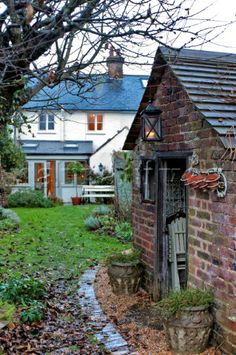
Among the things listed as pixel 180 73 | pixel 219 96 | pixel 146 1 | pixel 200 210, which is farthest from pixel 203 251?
pixel 146 1

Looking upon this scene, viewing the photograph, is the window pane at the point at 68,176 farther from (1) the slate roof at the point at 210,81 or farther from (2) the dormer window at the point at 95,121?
(1) the slate roof at the point at 210,81

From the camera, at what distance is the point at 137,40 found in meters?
5.17

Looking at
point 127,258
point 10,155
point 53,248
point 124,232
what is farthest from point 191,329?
point 10,155

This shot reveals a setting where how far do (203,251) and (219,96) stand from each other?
1.98 meters

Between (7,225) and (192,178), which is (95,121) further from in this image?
(192,178)

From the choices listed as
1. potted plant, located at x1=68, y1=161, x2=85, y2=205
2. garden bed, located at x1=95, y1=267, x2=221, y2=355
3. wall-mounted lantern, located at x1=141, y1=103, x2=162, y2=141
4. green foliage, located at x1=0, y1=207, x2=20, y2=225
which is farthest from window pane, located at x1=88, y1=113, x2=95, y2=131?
wall-mounted lantern, located at x1=141, y1=103, x2=162, y2=141

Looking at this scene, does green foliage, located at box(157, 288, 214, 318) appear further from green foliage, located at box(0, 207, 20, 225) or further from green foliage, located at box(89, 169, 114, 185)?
green foliage, located at box(89, 169, 114, 185)

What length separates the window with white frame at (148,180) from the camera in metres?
7.14

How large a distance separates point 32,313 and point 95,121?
22.3 meters

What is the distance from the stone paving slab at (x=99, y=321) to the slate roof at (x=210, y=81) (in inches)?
110

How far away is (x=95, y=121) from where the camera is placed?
27469 mm

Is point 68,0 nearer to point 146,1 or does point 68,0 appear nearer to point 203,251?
point 146,1

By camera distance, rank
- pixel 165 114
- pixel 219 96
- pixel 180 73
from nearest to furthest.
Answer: pixel 219 96
pixel 180 73
pixel 165 114

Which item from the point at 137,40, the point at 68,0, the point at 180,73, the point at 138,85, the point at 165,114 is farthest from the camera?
the point at 138,85
